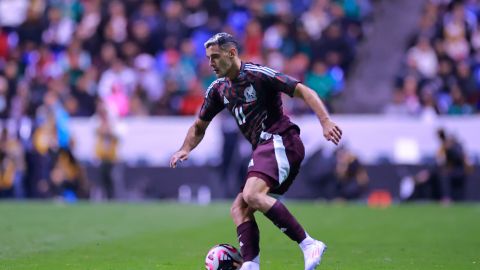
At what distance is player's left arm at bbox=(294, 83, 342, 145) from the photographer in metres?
8.57

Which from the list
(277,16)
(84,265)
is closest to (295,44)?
(277,16)

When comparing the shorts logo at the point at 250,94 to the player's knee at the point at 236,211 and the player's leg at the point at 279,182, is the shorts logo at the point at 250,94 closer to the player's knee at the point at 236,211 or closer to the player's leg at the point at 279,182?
the player's leg at the point at 279,182

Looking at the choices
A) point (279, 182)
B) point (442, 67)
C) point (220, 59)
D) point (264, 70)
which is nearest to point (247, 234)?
point (279, 182)

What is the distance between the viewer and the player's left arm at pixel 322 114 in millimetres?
8570

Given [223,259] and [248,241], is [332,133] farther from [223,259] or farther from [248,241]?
[223,259]

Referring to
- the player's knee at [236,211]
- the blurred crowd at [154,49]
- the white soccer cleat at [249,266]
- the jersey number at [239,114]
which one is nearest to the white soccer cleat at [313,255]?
the white soccer cleat at [249,266]

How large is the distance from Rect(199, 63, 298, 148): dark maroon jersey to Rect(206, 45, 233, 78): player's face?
152 millimetres

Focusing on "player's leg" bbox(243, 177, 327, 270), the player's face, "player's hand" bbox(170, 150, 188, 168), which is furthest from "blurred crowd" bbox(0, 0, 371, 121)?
"player's leg" bbox(243, 177, 327, 270)

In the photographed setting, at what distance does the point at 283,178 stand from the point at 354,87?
54.5ft

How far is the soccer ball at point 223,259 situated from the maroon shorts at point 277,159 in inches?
26.7

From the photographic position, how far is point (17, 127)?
24266 mm

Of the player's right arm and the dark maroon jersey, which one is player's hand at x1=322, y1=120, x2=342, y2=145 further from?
the player's right arm

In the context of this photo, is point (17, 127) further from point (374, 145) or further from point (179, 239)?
point (179, 239)

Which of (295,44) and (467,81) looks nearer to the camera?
(467,81)
